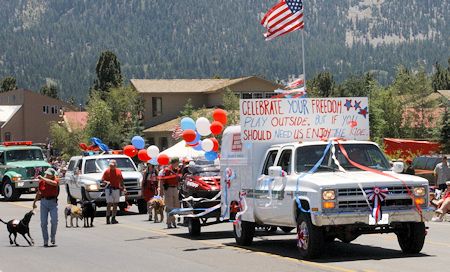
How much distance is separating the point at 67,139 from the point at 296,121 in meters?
78.6

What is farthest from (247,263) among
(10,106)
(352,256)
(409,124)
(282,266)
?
(10,106)

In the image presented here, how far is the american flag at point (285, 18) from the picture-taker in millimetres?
24203

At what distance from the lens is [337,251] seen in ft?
52.0

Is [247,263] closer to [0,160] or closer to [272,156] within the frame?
[272,156]

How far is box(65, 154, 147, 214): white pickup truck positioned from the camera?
1122 inches

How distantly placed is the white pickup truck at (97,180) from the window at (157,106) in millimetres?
45755

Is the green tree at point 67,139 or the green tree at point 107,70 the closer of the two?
the green tree at point 67,139

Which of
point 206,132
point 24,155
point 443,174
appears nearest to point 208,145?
point 206,132

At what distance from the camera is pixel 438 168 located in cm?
2716

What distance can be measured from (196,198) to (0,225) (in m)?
8.08

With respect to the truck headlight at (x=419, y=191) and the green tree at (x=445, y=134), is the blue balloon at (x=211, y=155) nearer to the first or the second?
the truck headlight at (x=419, y=191)

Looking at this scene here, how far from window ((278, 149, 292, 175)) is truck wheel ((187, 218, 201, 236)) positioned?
4.88 metres

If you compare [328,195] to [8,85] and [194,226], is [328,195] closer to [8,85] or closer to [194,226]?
[194,226]

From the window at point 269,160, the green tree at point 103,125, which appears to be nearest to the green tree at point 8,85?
the green tree at point 103,125
